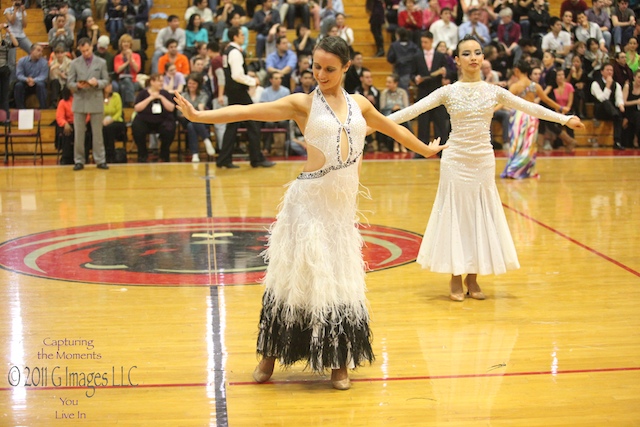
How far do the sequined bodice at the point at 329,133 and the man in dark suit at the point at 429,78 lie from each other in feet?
36.4

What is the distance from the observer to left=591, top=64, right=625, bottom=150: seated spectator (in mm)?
17391

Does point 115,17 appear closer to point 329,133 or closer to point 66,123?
point 66,123

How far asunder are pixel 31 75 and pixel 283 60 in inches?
178

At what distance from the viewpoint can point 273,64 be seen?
16.6m

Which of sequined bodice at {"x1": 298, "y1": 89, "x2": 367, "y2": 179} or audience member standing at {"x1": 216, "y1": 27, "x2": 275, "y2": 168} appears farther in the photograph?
audience member standing at {"x1": 216, "y1": 27, "x2": 275, "y2": 168}

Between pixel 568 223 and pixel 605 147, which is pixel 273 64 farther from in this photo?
pixel 568 223

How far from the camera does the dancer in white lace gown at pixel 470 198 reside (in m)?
6.49

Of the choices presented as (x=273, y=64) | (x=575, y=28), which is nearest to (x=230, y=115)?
(x=273, y=64)

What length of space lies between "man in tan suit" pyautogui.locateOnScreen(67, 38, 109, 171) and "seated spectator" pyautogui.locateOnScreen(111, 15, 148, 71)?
3.62m

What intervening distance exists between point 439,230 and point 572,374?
1902mm

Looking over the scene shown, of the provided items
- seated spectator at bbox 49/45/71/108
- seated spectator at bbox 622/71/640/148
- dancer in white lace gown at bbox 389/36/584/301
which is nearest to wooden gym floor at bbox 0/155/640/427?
dancer in white lace gown at bbox 389/36/584/301

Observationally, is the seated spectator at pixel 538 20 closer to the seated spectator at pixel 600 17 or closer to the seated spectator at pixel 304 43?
the seated spectator at pixel 600 17

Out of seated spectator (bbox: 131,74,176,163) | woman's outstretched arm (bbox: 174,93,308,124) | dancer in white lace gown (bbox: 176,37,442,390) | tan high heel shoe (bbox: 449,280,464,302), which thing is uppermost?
seated spectator (bbox: 131,74,176,163)

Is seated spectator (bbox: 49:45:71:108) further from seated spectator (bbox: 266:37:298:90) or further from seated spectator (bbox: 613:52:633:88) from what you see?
seated spectator (bbox: 613:52:633:88)
